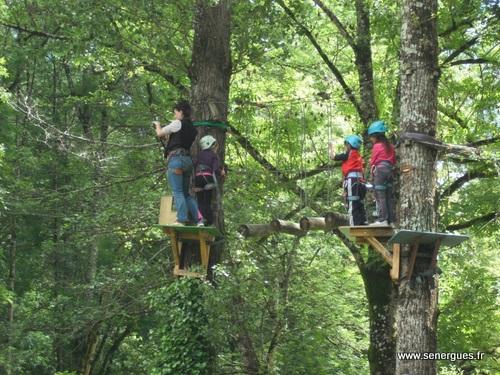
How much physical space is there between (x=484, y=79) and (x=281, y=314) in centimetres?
420

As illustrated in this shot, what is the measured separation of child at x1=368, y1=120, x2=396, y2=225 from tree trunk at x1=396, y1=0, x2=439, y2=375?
41 centimetres

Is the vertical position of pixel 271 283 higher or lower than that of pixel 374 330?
higher

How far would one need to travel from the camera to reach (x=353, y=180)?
263 inches

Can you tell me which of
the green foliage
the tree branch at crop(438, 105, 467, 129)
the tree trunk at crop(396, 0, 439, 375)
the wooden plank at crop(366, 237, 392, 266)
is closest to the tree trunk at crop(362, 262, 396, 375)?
the tree branch at crop(438, 105, 467, 129)

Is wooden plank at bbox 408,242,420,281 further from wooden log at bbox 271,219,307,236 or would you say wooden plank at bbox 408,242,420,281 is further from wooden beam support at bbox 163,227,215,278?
wooden beam support at bbox 163,227,215,278

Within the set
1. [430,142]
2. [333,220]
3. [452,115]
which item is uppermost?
[452,115]

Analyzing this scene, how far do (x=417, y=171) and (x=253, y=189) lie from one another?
149 inches

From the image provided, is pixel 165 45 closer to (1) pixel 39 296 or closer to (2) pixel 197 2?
(2) pixel 197 2

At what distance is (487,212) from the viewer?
382 inches

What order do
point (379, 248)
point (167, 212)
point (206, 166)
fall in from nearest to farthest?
point (379, 248) → point (167, 212) → point (206, 166)

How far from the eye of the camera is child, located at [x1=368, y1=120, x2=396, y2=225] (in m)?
6.27

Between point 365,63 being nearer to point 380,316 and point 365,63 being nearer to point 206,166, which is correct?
point 206,166

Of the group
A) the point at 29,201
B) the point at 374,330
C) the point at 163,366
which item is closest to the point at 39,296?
the point at 29,201

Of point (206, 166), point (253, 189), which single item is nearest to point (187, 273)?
point (206, 166)
